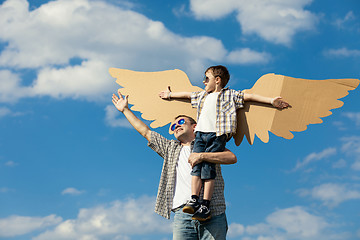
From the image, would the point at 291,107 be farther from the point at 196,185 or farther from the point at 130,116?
the point at 130,116

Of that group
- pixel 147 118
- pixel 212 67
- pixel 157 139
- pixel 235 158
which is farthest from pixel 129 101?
pixel 235 158

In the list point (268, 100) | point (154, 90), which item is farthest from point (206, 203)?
point (154, 90)

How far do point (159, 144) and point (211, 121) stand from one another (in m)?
0.67

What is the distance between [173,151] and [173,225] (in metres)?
0.78

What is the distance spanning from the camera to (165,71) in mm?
5102

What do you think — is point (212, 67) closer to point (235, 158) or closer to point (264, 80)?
point (264, 80)

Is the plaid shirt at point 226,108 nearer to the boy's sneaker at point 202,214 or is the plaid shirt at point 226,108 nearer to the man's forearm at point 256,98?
the man's forearm at point 256,98

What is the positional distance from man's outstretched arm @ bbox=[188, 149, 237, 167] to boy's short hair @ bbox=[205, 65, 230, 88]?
2.66 ft

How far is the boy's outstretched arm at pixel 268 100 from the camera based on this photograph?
435cm

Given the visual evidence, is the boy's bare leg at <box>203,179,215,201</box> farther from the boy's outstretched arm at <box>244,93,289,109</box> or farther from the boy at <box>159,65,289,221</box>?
the boy's outstretched arm at <box>244,93,289,109</box>

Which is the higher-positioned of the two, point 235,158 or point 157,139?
point 157,139

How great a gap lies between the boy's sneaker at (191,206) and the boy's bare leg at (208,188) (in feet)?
0.36

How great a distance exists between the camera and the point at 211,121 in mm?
4219

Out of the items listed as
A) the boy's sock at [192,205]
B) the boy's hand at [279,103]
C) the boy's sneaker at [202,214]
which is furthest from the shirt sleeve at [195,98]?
the boy's sneaker at [202,214]
